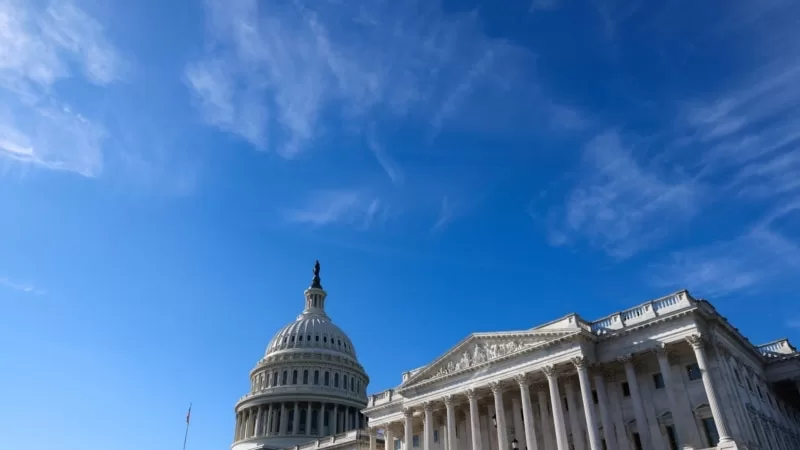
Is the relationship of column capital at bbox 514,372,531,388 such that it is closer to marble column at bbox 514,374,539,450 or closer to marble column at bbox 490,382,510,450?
marble column at bbox 514,374,539,450

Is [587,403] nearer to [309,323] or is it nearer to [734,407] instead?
[734,407]

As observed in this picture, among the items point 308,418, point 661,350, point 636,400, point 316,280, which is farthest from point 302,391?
point 661,350

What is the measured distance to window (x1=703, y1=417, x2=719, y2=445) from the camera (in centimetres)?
4072

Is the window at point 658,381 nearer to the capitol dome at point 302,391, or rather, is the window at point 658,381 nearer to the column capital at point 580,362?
the column capital at point 580,362

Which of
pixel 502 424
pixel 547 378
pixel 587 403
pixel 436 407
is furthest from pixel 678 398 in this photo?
pixel 436 407

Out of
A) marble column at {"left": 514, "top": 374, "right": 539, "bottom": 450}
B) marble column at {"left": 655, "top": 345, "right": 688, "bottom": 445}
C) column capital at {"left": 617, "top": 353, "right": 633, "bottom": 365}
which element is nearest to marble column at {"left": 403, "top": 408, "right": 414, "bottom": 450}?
marble column at {"left": 514, "top": 374, "right": 539, "bottom": 450}

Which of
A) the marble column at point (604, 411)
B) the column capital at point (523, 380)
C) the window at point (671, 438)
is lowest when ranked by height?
the window at point (671, 438)

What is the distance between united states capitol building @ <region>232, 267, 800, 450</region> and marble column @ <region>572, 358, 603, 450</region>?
0.08 m

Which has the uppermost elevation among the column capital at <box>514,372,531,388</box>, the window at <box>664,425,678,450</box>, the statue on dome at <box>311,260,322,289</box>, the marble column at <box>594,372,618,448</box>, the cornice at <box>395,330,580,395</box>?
the statue on dome at <box>311,260,322,289</box>

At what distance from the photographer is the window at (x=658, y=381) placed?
45.0 metres

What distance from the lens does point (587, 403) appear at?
4406 centimetres

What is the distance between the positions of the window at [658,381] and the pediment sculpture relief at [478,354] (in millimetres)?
9135

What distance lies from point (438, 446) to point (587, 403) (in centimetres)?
1787

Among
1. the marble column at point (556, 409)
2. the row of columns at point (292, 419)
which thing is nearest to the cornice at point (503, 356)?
the marble column at point (556, 409)
